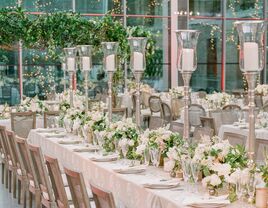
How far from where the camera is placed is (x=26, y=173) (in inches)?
236

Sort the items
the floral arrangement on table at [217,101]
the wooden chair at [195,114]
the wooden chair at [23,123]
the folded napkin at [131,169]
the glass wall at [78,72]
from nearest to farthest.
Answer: the folded napkin at [131,169] < the wooden chair at [23,123] < the wooden chair at [195,114] < the floral arrangement on table at [217,101] < the glass wall at [78,72]

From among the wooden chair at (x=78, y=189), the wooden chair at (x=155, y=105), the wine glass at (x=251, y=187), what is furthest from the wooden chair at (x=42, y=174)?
the wooden chair at (x=155, y=105)

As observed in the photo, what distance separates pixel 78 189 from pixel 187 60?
4.73 ft

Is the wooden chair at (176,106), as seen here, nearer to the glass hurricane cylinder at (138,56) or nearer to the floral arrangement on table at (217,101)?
the floral arrangement on table at (217,101)

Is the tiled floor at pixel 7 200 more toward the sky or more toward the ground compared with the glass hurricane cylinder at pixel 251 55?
more toward the ground

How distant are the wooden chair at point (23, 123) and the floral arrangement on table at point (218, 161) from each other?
5.46 m

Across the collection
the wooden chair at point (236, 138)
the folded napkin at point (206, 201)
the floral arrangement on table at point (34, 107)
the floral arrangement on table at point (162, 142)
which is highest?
the floral arrangement on table at point (162, 142)

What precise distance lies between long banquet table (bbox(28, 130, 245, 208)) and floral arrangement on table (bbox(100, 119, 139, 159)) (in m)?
0.16

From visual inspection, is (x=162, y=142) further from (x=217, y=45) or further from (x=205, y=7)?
(x=217, y=45)

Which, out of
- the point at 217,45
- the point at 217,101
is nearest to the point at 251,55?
the point at 217,101

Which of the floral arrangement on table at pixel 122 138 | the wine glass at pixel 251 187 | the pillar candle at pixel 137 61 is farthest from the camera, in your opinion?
the pillar candle at pixel 137 61

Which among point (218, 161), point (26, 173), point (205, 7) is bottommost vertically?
point (26, 173)

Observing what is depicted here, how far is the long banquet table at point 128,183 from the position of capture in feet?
12.9

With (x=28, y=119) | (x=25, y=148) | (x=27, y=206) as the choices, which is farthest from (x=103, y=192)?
(x=28, y=119)
